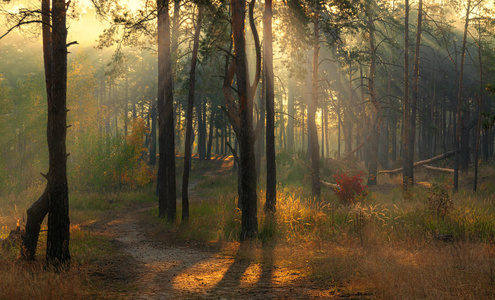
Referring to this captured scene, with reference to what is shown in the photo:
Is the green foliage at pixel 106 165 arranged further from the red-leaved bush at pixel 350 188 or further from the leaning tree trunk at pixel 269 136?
the red-leaved bush at pixel 350 188

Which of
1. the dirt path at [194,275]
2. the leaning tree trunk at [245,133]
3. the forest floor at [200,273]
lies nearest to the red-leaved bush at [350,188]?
A: the leaning tree trunk at [245,133]

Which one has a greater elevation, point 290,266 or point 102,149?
point 102,149

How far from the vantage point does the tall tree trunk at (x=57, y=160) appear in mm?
7500

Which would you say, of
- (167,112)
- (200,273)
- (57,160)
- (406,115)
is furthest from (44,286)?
(406,115)

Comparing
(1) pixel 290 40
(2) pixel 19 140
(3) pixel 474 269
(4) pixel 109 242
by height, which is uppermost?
(1) pixel 290 40

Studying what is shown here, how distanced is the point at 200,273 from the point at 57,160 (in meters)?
3.64

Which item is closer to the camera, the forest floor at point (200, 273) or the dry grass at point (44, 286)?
the dry grass at point (44, 286)

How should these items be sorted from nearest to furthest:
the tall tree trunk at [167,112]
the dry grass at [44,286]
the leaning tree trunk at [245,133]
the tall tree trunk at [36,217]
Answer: the dry grass at [44,286], the tall tree trunk at [36,217], the leaning tree trunk at [245,133], the tall tree trunk at [167,112]

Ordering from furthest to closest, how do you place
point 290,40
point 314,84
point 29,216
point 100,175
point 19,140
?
point 19,140, point 100,175, point 314,84, point 290,40, point 29,216

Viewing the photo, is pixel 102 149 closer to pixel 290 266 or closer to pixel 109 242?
pixel 109 242

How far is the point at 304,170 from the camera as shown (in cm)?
2856

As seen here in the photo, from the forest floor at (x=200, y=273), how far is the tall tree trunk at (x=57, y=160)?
34.7 inches

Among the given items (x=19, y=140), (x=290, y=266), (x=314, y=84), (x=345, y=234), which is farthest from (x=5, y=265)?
(x=19, y=140)

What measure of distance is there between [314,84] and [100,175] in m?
15.6
